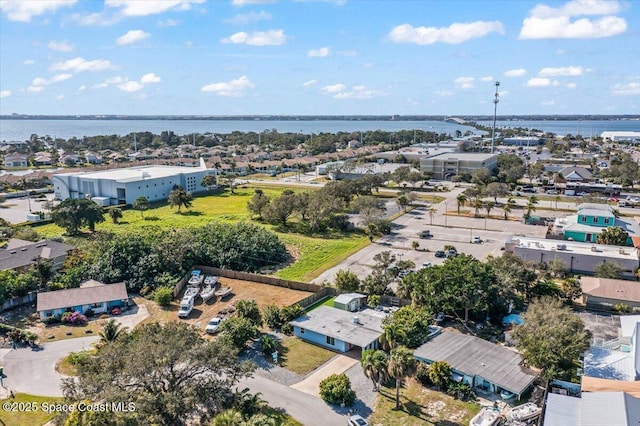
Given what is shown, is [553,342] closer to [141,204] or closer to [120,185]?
[141,204]

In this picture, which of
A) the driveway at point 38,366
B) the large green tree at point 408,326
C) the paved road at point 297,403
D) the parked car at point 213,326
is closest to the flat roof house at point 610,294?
the large green tree at point 408,326

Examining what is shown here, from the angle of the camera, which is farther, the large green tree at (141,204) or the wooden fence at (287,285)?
the large green tree at (141,204)

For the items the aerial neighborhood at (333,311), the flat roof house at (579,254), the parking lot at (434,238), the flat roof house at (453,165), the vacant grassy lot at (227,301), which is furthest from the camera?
the flat roof house at (453,165)

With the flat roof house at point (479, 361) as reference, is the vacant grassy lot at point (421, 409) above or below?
below

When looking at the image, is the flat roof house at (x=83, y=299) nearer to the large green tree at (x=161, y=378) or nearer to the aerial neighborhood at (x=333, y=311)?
the aerial neighborhood at (x=333, y=311)

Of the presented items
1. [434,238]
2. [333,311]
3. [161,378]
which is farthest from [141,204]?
[161,378]

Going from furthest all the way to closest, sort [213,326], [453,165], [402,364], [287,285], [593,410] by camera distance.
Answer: [453,165] → [287,285] → [213,326] → [402,364] → [593,410]

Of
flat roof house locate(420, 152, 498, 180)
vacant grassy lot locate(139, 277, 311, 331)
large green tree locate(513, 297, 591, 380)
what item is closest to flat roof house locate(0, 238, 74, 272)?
vacant grassy lot locate(139, 277, 311, 331)

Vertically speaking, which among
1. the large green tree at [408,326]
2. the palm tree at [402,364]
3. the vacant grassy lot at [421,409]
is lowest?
the vacant grassy lot at [421,409]
